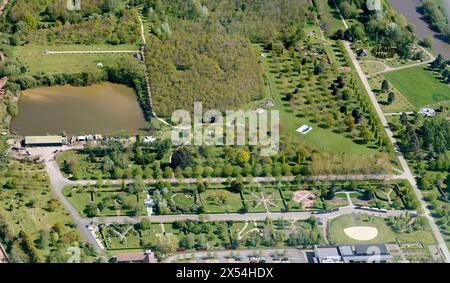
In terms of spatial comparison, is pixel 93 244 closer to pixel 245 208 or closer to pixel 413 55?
pixel 245 208

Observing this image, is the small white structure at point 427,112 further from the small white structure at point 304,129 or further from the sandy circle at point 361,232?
the sandy circle at point 361,232

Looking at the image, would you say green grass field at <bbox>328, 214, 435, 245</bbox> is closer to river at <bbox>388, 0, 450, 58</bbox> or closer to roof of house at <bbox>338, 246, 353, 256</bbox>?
roof of house at <bbox>338, 246, 353, 256</bbox>

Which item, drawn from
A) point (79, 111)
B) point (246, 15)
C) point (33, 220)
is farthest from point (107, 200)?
point (246, 15)

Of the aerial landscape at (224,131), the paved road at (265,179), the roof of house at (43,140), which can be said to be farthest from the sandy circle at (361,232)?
the roof of house at (43,140)

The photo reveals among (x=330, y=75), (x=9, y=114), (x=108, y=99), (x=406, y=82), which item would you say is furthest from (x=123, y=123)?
(x=406, y=82)

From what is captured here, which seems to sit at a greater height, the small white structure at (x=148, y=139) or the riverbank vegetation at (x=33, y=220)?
the small white structure at (x=148, y=139)

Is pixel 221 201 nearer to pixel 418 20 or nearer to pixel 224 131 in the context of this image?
pixel 224 131
